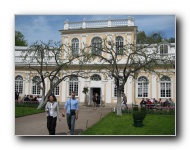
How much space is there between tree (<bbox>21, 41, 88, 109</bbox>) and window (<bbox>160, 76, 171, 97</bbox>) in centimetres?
217

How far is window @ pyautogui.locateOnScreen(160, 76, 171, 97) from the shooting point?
301 inches

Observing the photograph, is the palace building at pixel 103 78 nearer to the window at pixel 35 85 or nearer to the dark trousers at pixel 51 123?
the window at pixel 35 85

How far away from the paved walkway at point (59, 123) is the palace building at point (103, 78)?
1.10ft

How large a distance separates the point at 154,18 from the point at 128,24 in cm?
74

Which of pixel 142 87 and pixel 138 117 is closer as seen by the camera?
pixel 138 117

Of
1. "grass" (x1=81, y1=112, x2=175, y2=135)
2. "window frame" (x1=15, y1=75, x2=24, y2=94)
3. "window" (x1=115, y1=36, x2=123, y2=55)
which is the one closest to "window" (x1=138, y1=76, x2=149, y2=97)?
"grass" (x1=81, y1=112, x2=175, y2=135)

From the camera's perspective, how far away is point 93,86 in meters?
8.98

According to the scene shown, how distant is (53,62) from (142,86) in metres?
2.75

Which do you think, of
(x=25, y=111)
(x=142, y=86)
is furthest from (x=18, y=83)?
(x=142, y=86)

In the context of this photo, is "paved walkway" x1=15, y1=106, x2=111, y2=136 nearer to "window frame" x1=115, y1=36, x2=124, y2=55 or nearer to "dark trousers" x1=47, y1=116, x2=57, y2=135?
"dark trousers" x1=47, y1=116, x2=57, y2=135

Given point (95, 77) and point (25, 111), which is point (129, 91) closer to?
point (95, 77)

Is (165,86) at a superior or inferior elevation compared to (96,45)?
inferior

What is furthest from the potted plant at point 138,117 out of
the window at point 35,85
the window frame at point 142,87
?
the window at point 35,85

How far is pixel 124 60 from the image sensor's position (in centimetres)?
877
